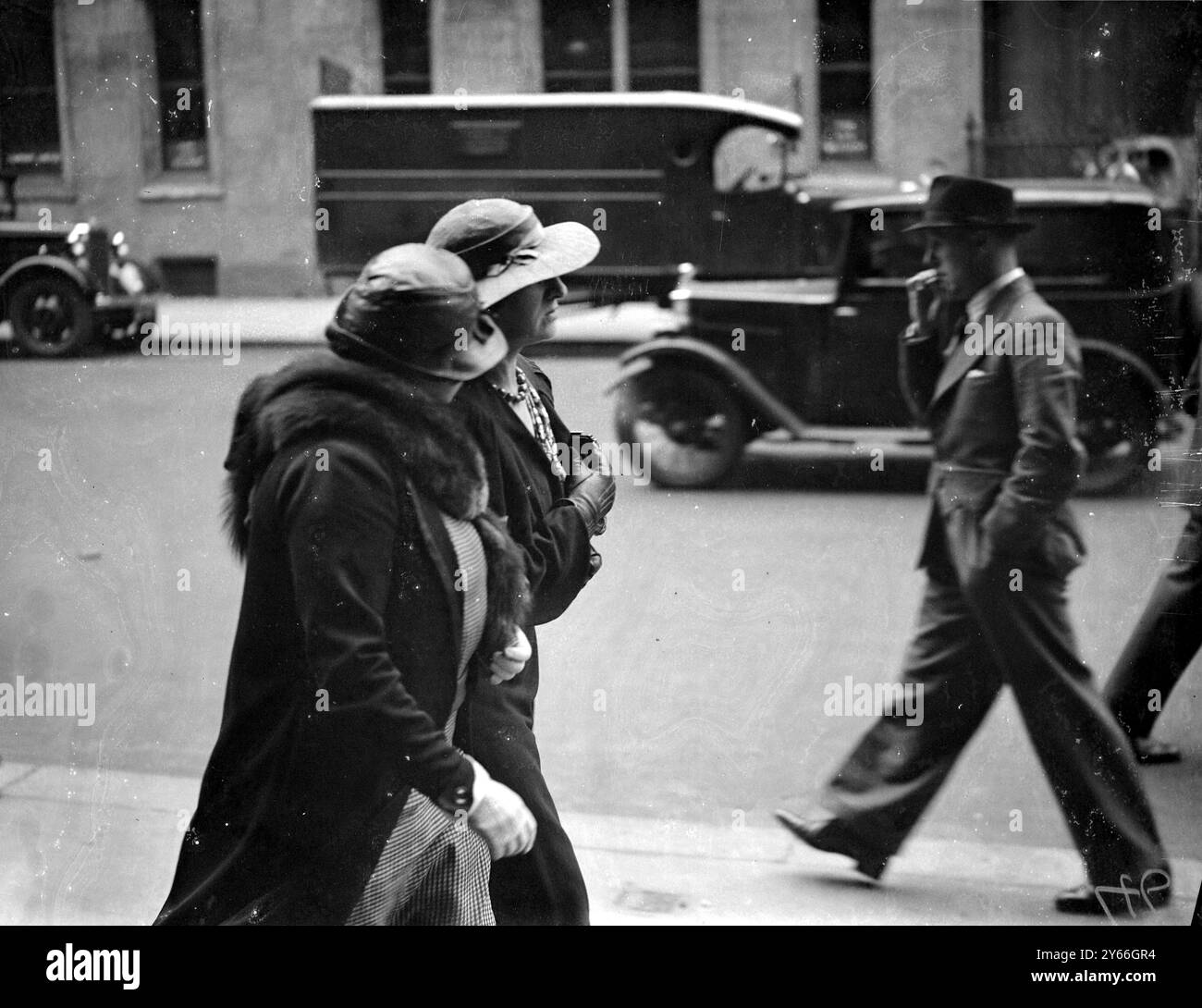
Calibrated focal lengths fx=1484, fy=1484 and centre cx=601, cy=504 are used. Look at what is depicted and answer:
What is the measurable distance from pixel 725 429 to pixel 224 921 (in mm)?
1859

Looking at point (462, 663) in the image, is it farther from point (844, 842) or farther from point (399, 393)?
point (844, 842)

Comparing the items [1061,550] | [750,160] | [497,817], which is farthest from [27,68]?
[1061,550]

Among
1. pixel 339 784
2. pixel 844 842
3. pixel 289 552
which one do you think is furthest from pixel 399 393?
pixel 844 842

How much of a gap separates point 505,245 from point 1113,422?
5.25ft

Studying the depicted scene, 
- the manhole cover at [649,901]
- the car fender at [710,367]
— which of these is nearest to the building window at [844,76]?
the car fender at [710,367]

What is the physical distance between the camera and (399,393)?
301cm

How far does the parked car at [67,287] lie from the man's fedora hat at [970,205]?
1969 millimetres

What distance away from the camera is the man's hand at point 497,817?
2912 millimetres

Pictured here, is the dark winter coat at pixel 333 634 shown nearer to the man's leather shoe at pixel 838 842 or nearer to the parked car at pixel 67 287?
the parked car at pixel 67 287

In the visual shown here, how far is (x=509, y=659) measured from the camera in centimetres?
312

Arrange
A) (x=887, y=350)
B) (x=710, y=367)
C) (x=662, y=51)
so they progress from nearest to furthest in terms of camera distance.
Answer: (x=662, y=51)
(x=887, y=350)
(x=710, y=367)

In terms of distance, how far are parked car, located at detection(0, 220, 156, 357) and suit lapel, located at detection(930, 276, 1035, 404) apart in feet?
6.48

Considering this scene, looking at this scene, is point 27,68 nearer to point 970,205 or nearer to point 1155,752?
point 970,205

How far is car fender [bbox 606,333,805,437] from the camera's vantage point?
3896 mm
